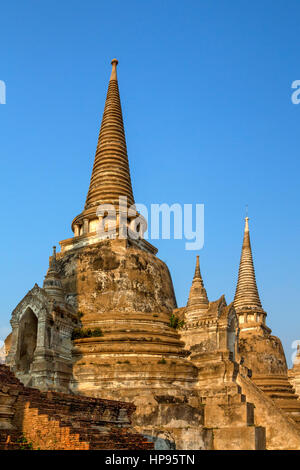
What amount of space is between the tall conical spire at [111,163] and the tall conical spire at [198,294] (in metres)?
5.78

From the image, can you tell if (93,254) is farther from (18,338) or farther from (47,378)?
(47,378)

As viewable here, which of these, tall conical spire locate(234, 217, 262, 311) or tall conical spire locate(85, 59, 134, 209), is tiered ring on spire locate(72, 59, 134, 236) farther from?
tall conical spire locate(234, 217, 262, 311)

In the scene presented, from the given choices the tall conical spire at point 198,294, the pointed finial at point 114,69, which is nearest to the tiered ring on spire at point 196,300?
the tall conical spire at point 198,294

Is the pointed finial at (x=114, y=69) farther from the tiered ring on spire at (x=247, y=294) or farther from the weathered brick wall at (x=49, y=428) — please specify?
the weathered brick wall at (x=49, y=428)

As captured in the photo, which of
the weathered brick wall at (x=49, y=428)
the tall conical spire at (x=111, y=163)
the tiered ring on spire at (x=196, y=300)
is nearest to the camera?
the weathered brick wall at (x=49, y=428)

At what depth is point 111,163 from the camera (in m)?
31.2

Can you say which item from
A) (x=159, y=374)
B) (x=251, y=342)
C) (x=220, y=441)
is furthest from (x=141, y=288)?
(x=251, y=342)

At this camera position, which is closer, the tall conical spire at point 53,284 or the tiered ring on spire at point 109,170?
the tall conical spire at point 53,284

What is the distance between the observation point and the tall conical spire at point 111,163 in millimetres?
29797

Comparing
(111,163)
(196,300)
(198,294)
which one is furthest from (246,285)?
(111,163)

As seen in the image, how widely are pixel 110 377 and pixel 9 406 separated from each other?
9.01 metres

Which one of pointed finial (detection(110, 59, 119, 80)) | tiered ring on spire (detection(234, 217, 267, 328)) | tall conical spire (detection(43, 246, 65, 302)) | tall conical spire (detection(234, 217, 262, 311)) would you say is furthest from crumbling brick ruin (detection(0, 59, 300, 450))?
tall conical spire (detection(234, 217, 262, 311))

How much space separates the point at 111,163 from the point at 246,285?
1502cm

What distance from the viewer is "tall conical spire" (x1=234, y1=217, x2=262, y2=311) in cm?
3859
